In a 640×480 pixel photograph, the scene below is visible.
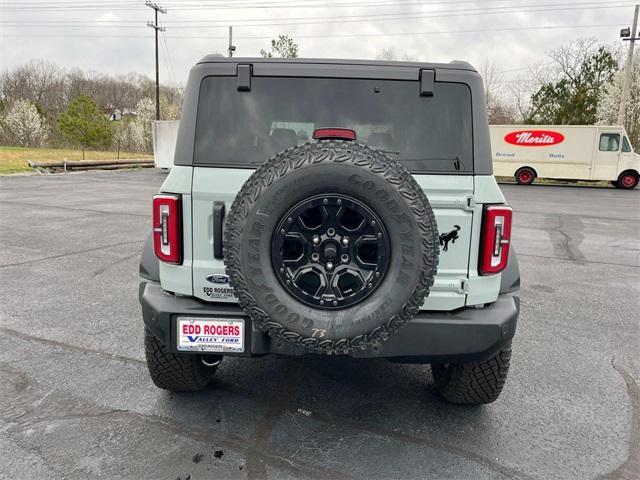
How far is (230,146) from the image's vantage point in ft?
8.27

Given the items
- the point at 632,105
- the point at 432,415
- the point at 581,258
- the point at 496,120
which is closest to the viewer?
the point at 432,415

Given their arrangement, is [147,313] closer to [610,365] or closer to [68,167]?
[610,365]

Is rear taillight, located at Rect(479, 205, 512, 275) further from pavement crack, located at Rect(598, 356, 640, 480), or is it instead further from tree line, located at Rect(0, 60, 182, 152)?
tree line, located at Rect(0, 60, 182, 152)

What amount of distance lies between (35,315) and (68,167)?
22738mm

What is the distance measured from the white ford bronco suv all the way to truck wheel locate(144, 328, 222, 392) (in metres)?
0.33

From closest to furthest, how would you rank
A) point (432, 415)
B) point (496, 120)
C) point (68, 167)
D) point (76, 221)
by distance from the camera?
point (432, 415), point (76, 221), point (68, 167), point (496, 120)

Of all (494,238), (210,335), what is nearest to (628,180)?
(494,238)

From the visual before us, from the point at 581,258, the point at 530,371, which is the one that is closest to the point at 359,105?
the point at 530,371

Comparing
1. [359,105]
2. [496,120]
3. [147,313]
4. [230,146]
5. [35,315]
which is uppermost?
[496,120]

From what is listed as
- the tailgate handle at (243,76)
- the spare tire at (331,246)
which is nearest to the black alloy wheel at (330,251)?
the spare tire at (331,246)

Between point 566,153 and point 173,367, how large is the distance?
75.9 feet

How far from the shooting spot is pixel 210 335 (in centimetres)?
242

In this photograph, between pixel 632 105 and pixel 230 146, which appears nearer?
pixel 230 146

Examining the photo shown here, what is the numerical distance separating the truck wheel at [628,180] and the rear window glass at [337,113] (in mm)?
23116
